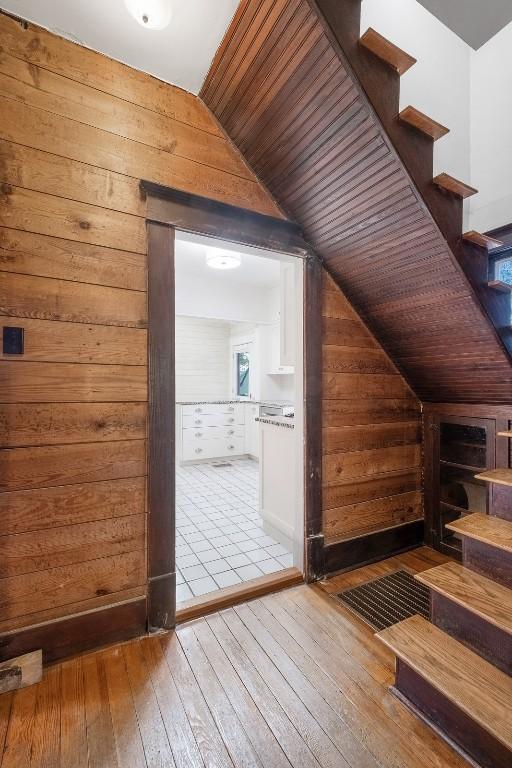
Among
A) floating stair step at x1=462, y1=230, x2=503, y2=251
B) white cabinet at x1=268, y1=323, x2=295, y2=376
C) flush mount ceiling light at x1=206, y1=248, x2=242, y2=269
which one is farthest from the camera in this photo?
white cabinet at x1=268, y1=323, x2=295, y2=376

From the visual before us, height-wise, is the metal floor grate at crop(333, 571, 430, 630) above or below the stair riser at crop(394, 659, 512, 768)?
below

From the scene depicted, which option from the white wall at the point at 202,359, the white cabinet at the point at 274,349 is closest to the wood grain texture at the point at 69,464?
the white cabinet at the point at 274,349

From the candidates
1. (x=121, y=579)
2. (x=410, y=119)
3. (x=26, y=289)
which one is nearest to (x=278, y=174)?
(x=410, y=119)

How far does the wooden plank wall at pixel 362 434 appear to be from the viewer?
2258 mm

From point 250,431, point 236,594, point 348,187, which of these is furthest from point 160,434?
point 250,431

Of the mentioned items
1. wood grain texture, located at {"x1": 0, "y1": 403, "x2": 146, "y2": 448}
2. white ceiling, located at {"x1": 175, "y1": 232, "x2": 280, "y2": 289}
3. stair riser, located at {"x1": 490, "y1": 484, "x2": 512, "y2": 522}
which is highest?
white ceiling, located at {"x1": 175, "y1": 232, "x2": 280, "y2": 289}

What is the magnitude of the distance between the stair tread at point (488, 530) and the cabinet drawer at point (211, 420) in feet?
14.3

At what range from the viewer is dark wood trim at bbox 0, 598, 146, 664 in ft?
4.75

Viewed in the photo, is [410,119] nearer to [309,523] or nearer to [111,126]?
[111,126]

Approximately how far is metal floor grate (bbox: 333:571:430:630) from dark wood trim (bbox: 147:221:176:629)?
99cm

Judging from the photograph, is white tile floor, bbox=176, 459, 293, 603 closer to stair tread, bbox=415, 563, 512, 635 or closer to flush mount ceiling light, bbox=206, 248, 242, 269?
stair tread, bbox=415, 563, 512, 635

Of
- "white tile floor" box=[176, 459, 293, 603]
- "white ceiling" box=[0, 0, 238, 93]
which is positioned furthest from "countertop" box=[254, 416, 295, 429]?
"white ceiling" box=[0, 0, 238, 93]

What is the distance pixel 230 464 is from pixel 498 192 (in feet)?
15.2

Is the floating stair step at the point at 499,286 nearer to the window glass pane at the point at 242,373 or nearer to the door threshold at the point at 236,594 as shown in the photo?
the door threshold at the point at 236,594
